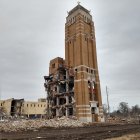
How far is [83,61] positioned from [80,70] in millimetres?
3058

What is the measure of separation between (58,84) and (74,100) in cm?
925

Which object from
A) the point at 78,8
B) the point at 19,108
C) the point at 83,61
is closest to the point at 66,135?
the point at 83,61

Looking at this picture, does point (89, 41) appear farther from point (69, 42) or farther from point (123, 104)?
point (123, 104)

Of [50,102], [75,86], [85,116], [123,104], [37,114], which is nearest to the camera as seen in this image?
[85,116]

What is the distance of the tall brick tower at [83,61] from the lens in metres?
59.3

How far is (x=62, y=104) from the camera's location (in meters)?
66.1

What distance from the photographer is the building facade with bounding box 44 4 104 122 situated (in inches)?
2347

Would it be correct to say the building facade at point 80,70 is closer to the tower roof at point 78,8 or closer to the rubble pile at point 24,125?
the tower roof at point 78,8

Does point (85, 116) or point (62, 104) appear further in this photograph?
point (62, 104)

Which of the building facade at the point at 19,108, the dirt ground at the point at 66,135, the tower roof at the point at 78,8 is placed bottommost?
the dirt ground at the point at 66,135

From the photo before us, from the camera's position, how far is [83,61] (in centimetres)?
6256

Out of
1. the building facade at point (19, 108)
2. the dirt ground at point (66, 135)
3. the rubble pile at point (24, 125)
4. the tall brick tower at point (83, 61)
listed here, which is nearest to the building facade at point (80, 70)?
the tall brick tower at point (83, 61)

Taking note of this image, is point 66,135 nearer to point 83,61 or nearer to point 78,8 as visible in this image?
point 83,61

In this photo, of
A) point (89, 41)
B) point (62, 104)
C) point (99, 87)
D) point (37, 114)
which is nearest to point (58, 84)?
point (62, 104)
